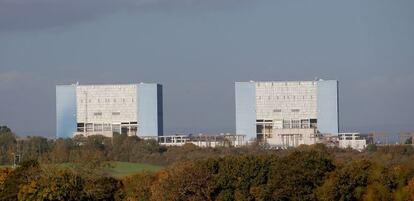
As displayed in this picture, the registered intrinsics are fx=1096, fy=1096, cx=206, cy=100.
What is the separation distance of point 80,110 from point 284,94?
24677 millimetres

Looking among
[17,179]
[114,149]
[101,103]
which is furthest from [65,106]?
[17,179]

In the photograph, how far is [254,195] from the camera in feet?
182

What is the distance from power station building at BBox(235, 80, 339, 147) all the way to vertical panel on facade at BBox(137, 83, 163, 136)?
10.0 meters

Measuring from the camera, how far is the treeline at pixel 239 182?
53.4m

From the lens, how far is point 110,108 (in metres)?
130

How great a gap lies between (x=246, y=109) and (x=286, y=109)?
473cm

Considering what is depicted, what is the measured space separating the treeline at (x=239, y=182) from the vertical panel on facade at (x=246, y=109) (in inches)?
2610

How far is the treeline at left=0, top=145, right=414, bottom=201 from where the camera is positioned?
→ 5338cm

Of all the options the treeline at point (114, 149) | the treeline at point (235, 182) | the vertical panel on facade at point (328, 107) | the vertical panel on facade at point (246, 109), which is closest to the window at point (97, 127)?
the treeline at point (114, 149)

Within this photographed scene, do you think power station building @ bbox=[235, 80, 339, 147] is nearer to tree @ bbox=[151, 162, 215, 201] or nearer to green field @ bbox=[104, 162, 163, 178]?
green field @ bbox=[104, 162, 163, 178]

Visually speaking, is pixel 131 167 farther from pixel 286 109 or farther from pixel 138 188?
pixel 138 188

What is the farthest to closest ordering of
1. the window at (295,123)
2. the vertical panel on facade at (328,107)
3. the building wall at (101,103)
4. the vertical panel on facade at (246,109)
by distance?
the building wall at (101,103), the vertical panel on facade at (246,109), the window at (295,123), the vertical panel on facade at (328,107)

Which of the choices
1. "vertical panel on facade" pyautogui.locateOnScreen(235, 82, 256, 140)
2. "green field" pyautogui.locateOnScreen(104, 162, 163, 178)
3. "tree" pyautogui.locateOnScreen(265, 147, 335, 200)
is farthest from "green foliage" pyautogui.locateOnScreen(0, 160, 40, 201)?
"vertical panel on facade" pyautogui.locateOnScreen(235, 82, 256, 140)

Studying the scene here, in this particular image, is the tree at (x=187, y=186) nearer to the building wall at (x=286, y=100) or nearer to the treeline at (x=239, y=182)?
the treeline at (x=239, y=182)
